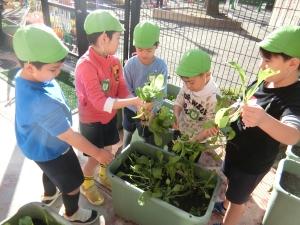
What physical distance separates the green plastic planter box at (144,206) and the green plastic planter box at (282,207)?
17.8 inches

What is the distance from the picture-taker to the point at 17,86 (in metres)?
1.25

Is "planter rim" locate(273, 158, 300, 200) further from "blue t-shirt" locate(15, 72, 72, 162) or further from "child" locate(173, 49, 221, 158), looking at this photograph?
"blue t-shirt" locate(15, 72, 72, 162)

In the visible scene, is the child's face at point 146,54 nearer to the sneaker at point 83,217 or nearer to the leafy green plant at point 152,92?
the leafy green plant at point 152,92

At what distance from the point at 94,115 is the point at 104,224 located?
2.64ft

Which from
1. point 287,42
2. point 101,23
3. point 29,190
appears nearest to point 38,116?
point 101,23

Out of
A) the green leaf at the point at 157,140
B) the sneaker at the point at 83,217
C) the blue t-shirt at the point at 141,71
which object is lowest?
the sneaker at the point at 83,217

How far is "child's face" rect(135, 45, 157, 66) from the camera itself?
1.90 metres

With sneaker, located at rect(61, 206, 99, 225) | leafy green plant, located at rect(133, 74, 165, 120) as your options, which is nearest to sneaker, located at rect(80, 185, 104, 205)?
sneaker, located at rect(61, 206, 99, 225)

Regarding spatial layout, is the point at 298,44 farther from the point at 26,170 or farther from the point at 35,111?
the point at 26,170

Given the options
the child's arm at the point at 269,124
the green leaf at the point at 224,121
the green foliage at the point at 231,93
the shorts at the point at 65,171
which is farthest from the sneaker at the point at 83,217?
the green foliage at the point at 231,93

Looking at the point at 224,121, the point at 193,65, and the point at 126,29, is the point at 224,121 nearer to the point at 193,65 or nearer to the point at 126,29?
the point at 193,65

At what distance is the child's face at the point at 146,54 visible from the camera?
1899 millimetres

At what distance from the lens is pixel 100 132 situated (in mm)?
1853

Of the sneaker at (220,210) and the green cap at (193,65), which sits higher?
the green cap at (193,65)
